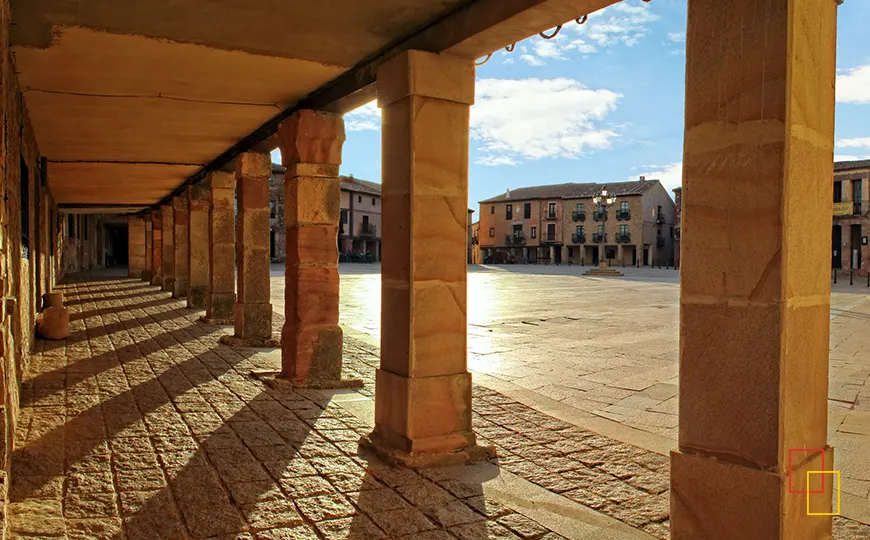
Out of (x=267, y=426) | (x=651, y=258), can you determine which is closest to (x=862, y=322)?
(x=267, y=426)

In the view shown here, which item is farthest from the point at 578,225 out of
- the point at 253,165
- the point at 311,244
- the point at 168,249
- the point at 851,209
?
the point at 311,244

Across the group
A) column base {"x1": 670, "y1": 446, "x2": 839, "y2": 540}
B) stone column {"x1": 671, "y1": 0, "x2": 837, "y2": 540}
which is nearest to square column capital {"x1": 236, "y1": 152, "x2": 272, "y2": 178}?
stone column {"x1": 671, "y1": 0, "x2": 837, "y2": 540}

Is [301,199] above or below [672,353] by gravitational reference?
above

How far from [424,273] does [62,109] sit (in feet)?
15.8

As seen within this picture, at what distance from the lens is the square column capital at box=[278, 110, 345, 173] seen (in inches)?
216

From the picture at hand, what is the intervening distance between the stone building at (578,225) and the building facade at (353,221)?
14712 mm

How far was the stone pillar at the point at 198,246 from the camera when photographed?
38.1ft

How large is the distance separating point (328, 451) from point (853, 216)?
148ft

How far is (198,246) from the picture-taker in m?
11.9

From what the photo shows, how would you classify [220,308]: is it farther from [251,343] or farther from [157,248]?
[157,248]

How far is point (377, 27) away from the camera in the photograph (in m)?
3.80

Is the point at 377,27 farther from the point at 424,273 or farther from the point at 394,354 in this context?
the point at 394,354

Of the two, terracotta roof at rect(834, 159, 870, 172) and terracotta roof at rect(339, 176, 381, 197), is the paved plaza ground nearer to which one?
terracotta roof at rect(834, 159, 870, 172)

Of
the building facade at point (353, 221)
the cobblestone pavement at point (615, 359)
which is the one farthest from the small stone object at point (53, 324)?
the building facade at point (353, 221)
